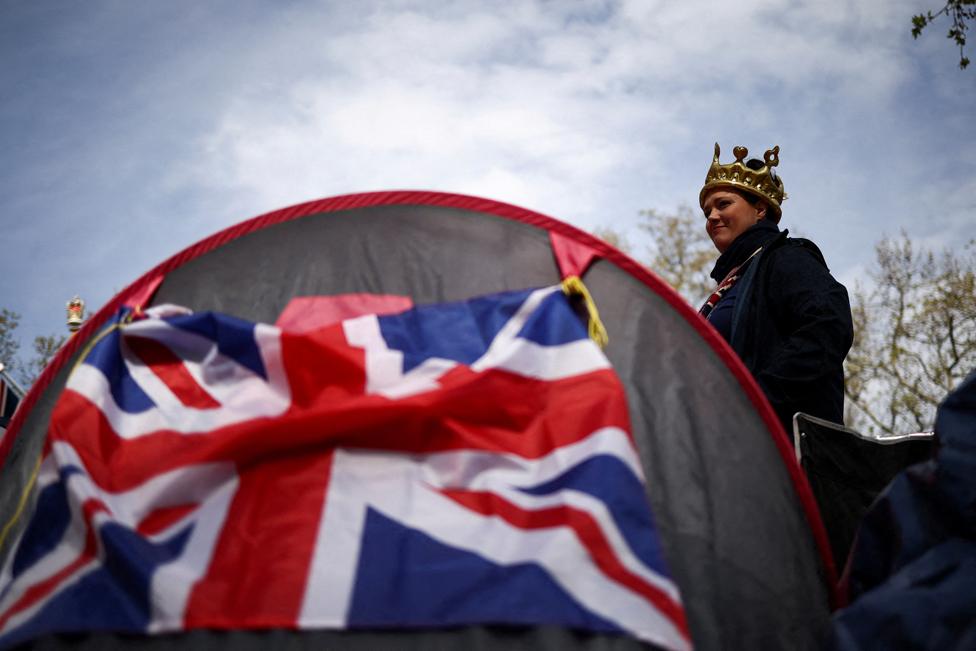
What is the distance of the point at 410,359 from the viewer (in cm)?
168

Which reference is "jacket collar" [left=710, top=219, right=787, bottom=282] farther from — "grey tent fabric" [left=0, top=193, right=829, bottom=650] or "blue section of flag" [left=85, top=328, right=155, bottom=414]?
"blue section of flag" [left=85, top=328, right=155, bottom=414]

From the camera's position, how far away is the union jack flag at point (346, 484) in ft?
4.49

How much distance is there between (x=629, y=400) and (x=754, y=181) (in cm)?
217

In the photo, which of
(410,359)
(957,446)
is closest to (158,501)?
(410,359)

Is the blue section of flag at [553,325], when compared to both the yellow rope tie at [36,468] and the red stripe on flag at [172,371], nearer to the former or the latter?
the red stripe on flag at [172,371]

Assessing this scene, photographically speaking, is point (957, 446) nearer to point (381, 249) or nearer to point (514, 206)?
point (514, 206)

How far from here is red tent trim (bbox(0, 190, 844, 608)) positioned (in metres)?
1.76

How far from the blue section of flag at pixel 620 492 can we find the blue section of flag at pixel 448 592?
0.17m

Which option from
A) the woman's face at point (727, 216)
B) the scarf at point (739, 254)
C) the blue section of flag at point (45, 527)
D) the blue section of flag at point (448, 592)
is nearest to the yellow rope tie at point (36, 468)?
the blue section of flag at point (45, 527)

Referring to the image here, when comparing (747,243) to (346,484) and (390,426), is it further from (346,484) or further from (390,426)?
(346,484)

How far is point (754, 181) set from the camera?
137 inches

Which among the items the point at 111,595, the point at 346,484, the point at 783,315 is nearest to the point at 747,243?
the point at 783,315

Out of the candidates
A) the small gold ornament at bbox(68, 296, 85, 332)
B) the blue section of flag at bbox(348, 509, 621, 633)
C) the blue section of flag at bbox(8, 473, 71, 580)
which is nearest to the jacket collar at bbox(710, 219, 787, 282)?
the blue section of flag at bbox(348, 509, 621, 633)

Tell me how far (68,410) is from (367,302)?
713 mm
